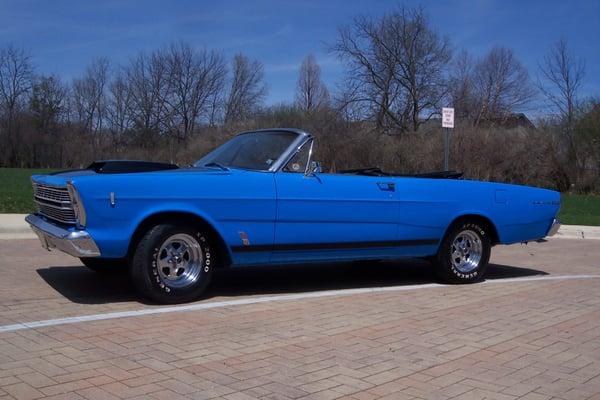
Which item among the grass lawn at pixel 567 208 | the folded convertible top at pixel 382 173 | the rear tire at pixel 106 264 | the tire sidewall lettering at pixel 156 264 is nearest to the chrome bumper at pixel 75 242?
the tire sidewall lettering at pixel 156 264

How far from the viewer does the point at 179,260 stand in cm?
620

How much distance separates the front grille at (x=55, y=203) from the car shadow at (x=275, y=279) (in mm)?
828

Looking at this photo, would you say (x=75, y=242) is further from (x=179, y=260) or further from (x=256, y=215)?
(x=256, y=215)

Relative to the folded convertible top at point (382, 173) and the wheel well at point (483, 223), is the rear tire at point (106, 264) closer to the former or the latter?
the folded convertible top at point (382, 173)

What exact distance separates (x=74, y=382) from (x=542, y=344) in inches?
→ 145

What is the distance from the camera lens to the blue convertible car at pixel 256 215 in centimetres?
585

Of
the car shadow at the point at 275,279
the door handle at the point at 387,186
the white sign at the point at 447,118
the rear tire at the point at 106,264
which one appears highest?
the white sign at the point at 447,118

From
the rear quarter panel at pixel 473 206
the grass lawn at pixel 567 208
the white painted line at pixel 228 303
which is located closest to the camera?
the white painted line at pixel 228 303

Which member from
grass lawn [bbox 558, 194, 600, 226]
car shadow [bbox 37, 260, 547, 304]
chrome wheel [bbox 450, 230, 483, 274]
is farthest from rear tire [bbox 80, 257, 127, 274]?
grass lawn [bbox 558, 194, 600, 226]

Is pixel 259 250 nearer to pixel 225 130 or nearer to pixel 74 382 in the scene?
pixel 74 382

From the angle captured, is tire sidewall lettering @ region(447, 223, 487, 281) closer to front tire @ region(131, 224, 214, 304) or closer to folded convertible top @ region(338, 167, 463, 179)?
folded convertible top @ region(338, 167, 463, 179)

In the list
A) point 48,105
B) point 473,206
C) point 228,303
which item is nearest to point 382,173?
point 473,206

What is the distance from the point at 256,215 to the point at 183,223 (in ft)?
2.39

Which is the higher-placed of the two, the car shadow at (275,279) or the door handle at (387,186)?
the door handle at (387,186)
